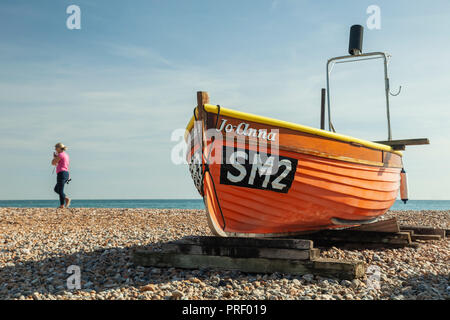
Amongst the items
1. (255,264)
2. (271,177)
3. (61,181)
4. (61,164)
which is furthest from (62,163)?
(255,264)

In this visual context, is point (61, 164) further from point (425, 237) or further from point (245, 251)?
point (425, 237)

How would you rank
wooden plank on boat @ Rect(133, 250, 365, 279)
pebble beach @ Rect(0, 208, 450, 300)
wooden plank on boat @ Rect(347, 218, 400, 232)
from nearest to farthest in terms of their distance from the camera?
pebble beach @ Rect(0, 208, 450, 300) → wooden plank on boat @ Rect(133, 250, 365, 279) → wooden plank on boat @ Rect(347, 218, 400, 232)

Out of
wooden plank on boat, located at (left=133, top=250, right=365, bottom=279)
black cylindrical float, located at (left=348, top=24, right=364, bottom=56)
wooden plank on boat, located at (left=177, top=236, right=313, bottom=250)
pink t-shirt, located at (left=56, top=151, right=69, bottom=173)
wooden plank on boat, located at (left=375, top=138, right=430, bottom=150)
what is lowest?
wooden plank on boat, located at (left=133, top=250, right=365, bottom=279)

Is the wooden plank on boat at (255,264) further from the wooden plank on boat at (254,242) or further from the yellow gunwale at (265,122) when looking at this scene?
the yellow gunwale at (265,122)

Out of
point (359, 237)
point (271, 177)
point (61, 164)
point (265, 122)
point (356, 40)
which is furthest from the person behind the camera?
point (61, 164)

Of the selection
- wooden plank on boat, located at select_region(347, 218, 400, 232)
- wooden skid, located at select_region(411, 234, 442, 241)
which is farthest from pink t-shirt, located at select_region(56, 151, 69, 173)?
wooden skid, located at select_region(411, 234, 442, 241)

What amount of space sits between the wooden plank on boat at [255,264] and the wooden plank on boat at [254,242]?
0.55ft

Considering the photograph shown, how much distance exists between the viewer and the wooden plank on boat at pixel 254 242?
15.5ft

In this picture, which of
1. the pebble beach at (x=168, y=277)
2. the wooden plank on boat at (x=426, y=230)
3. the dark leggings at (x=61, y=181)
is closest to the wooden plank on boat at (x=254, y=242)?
the pebble beach at (x=168, y=277)

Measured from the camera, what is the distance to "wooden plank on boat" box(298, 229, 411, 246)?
6.40 meters

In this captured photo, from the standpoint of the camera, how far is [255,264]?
4.80 m

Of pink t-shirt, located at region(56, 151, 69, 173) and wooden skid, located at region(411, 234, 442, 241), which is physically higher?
pink t-shirt, located at region(56, 151, 69, 173)

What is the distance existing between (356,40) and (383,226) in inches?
147

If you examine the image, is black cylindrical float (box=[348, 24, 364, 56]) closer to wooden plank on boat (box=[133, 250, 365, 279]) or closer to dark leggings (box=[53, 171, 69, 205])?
wooden plank on boat (box=[133, 250, 365, 279])
